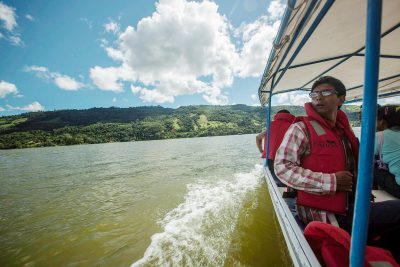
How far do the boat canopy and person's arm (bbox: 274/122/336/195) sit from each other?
999 millimetres

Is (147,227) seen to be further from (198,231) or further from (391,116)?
(391,116)

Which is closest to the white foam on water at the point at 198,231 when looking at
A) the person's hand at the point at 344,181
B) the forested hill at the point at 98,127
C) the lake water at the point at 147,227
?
the lake water at the point at 147,227

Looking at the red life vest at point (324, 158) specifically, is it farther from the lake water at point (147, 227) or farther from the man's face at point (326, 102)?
the lake water at point (147, 227)

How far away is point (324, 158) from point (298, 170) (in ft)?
0.90

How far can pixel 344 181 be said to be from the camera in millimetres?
1646

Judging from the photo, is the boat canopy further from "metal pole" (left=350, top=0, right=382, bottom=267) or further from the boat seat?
the boat seat

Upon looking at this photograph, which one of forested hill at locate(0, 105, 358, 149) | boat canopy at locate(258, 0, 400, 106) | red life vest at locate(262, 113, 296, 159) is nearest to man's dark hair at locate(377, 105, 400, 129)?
boat canopy at locate(258, 0, 400, 106)

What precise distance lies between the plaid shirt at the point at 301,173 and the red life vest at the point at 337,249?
32 centimetres

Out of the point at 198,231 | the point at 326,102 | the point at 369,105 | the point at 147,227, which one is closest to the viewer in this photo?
the point at 369,105

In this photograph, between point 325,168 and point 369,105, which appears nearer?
point 369,105

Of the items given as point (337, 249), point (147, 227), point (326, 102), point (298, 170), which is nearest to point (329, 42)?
point (326, 102)

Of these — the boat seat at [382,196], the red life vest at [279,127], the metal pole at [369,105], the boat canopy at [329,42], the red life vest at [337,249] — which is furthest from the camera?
the red life vest at [279,127]

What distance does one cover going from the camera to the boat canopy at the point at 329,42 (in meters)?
1.92

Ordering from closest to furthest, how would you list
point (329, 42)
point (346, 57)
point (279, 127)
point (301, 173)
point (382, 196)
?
point (301, 173)
point (329, 42)
point (382, 196)
point (346, 57)
point (279, 127)
